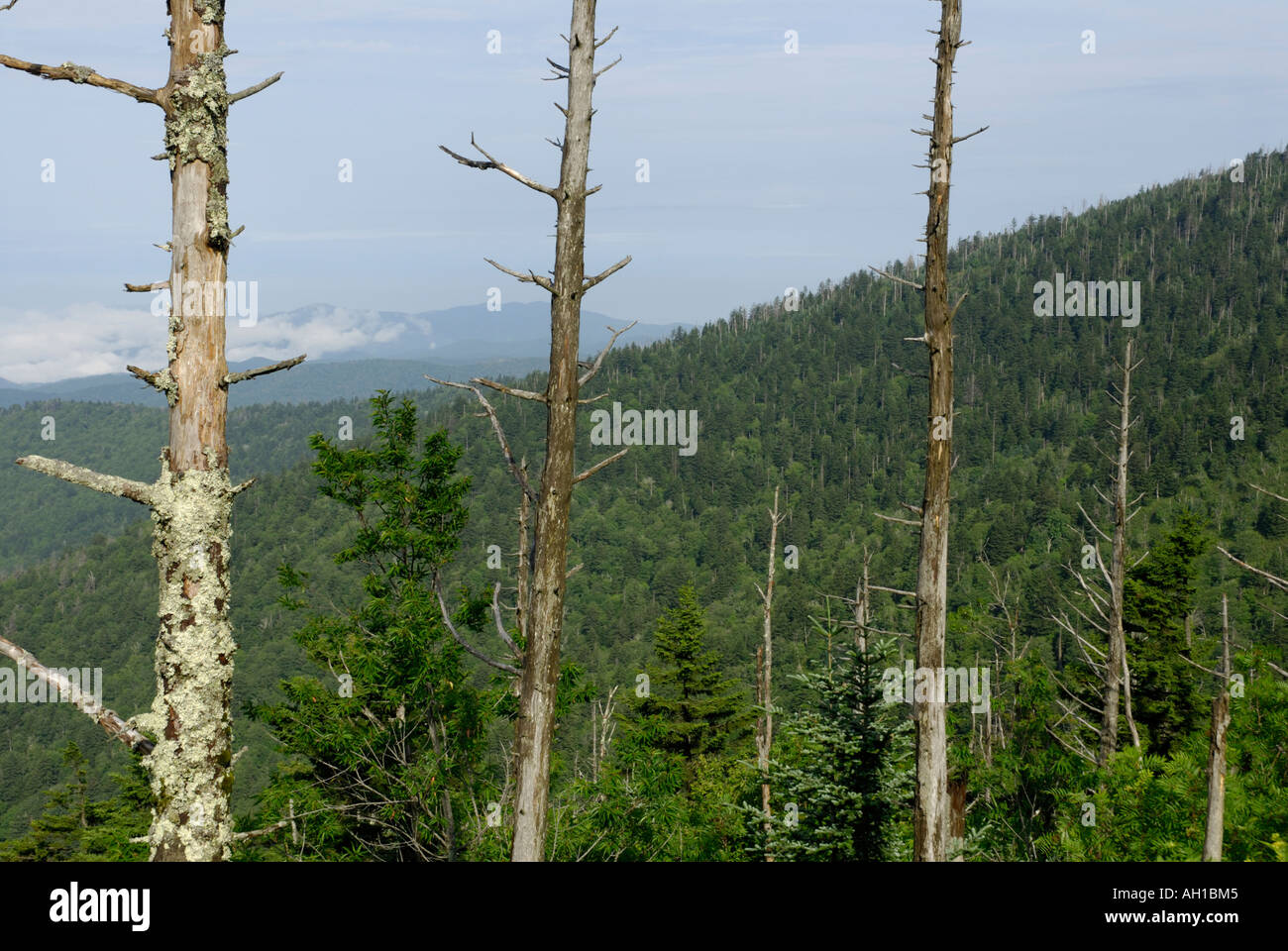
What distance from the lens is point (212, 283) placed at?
4.58 meters

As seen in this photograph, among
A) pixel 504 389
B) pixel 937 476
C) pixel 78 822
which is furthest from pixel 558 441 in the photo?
pixel 78 822

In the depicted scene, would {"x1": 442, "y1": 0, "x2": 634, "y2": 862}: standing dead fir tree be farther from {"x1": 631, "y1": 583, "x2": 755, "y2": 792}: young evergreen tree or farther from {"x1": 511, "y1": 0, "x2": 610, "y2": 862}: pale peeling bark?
{"x1": 631, "y1": 583, "x2": 755, "y2": 792}: young evergreen tree

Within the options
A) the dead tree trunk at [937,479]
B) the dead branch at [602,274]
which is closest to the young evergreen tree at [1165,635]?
the dead tree trunk at [937,479]

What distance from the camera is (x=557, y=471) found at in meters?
6.35

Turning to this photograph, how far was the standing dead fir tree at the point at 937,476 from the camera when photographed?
809 cm

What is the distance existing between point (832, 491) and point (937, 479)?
464 ft

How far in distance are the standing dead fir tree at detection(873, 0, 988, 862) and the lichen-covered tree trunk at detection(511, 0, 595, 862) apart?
3515 millimetres

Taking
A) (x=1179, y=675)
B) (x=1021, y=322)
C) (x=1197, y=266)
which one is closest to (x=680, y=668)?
(x=1179, y=675)

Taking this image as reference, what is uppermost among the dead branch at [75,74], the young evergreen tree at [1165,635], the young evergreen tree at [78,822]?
the dead branch at [75,74]

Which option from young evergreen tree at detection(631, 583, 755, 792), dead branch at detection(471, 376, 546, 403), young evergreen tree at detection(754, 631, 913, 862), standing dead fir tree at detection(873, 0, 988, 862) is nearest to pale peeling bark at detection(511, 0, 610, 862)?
dead branch at detection(471, 376, 546, 403)

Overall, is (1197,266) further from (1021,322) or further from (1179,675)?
(1179,675)

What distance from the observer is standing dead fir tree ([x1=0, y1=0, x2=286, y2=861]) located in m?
4.43

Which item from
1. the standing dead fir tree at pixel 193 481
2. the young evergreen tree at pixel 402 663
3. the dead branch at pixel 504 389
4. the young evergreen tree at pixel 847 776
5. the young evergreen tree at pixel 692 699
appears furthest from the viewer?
the young evergreen tree at pixel 692 699

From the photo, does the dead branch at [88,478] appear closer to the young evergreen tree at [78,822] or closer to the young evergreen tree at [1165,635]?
the young evergreen tree at [1165,635]
